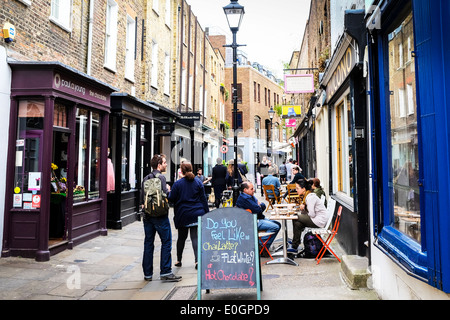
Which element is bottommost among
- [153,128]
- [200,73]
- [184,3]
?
[153,128]

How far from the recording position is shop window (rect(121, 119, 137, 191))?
1141 centimetres

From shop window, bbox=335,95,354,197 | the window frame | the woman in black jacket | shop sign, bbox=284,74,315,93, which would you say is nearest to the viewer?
the window frame

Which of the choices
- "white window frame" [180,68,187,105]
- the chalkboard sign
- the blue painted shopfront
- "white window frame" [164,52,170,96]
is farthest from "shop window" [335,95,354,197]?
"white window frame" [180,68,187,105]

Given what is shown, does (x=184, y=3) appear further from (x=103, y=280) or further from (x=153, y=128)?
(x=103, y=280)

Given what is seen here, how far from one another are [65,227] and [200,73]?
18.3 meters

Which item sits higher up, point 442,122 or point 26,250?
point 442,122

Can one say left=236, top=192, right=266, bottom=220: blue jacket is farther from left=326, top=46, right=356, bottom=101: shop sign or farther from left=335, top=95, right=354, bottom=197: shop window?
left=326, top=46, right=356, bottom=101: shop sign

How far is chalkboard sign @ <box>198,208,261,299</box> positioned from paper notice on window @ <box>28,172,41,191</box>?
409 cm

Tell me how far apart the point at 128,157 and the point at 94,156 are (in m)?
2.10

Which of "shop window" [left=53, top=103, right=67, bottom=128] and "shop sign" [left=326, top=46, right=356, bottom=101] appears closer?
"shop sign" [left=326, top=46, right=356, bottom=101]

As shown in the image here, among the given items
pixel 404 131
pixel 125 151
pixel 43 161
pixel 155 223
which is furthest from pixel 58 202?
pixel 404 131

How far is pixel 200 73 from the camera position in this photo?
2464 cm

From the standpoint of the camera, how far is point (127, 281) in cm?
593
